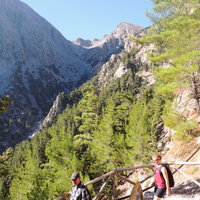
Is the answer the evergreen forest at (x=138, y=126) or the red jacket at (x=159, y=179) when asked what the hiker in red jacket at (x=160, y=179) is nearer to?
the red jacket at (x=159, y=179)

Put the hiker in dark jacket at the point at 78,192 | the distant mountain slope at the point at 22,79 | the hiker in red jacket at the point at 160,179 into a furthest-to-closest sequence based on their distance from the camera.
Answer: the distant mountain slope at the point at 22,79
the hiker in red jacket at the point at 160,179
the hiker in dark jacket at the point at 78,192

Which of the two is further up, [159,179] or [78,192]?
[78,192]

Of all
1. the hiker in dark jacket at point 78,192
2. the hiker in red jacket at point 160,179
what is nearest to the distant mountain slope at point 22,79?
the hiker in dark jacket at point 78,192

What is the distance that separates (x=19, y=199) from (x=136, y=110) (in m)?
16.6

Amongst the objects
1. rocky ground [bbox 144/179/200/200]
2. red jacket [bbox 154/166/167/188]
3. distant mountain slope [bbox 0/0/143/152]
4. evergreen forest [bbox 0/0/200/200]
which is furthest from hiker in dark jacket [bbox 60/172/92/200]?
distant mountain slope [bbox 0/0/143/152]

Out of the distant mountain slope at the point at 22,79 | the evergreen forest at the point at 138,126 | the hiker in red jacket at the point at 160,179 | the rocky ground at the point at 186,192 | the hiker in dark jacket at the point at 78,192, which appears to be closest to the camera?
the hiker in dark jacket at the point at 78,192

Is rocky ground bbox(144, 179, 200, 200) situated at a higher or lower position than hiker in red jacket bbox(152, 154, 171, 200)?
lower

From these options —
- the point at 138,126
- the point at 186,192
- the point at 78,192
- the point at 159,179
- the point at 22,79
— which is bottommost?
the point at 186,192

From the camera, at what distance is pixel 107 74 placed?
147m

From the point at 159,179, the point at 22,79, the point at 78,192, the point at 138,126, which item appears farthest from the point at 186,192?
the point at 22,79

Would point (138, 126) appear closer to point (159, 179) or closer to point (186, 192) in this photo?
point (186, 192)

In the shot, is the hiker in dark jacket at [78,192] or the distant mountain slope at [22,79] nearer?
the hiker in dark jacket at [78,192]

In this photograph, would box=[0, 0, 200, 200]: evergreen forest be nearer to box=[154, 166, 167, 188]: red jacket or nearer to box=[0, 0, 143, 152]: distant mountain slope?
box=[154, 166, 167, 188]: red jacket

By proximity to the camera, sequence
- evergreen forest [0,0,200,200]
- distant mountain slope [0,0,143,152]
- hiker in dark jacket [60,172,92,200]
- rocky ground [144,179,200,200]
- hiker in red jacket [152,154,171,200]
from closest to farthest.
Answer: hiker in dark jacket [60,172,92,200] → hiker in red jacket [152,154,171,200] → rocky ground [144,179,200,200] → evergreen forest [0,0,200,200] → distant mountain slope [0,0,143,152]
